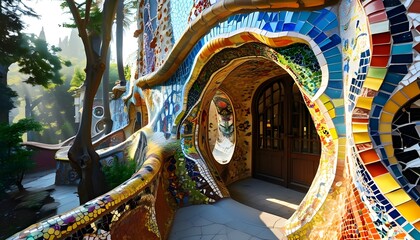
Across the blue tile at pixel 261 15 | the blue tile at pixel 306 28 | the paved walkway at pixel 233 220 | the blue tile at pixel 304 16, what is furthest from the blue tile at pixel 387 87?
the paved walkway at pixel 233 220

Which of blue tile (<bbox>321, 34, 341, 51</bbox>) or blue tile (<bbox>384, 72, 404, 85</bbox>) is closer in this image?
blue tile (<bbox>384, 72, 404, 85</bbox>)

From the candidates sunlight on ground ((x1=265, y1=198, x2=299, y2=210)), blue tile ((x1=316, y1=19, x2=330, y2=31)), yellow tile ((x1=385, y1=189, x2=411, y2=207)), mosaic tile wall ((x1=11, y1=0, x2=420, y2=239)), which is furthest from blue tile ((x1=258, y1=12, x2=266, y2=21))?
sunlight on ground ((x1=265, y1=198, x2=299, y2=210))

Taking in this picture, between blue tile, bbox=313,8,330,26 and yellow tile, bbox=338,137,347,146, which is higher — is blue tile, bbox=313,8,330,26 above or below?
above

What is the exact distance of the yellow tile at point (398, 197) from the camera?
1658 millimetres

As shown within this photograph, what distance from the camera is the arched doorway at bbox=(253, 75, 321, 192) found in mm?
4641

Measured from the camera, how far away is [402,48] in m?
1.68

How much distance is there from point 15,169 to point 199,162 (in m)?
7.21

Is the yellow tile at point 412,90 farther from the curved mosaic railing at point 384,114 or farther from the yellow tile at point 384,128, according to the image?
the yellow tile at point 384,128

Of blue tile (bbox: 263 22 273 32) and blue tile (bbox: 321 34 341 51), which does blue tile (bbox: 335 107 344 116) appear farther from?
blue tile (bbox: 263 22 273 32)

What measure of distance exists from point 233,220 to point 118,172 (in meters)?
3.85

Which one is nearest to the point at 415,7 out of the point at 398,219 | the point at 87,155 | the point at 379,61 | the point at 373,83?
the point at 379,61

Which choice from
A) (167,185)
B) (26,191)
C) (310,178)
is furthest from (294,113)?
(26,191)

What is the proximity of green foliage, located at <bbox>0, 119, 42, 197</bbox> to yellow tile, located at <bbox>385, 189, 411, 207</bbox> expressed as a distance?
906 cm

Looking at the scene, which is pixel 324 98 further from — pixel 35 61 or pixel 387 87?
pixel 35 61
